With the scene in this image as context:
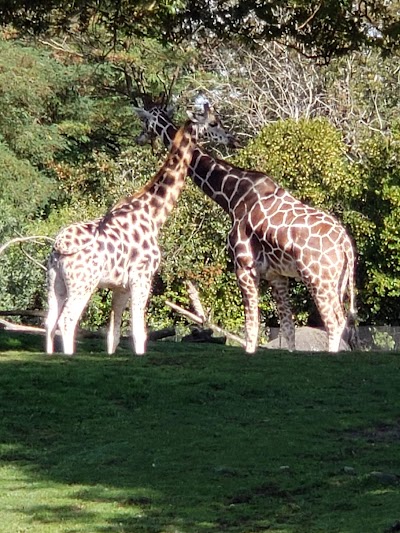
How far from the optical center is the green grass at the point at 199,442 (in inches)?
338

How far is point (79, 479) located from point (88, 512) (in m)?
1.13

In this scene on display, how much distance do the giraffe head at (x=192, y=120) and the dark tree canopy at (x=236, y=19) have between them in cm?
622

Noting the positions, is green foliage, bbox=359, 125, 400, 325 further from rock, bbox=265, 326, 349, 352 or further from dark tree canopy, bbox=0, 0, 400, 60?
dark tree canopy, bbox=0, 0, 400, 60

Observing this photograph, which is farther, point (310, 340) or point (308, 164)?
point (308, 164)

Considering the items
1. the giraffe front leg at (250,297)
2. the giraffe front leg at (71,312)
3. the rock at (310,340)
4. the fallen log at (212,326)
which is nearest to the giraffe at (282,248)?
the giraffe front leg at (250,297)

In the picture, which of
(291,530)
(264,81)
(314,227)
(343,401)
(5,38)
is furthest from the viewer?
(264,81)

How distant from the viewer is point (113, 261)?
606 inches

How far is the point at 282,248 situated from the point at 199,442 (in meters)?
5.83

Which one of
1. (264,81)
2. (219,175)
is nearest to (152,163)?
(264,81)

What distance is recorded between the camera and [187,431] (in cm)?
1133

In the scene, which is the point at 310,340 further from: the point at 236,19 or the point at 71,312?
the point at 236,19

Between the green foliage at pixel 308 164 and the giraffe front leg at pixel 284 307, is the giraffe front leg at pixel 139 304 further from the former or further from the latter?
the green foliage at pixel 308 164

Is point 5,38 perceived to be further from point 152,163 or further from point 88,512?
point 88,512

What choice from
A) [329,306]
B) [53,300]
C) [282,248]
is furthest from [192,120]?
[53,300]
